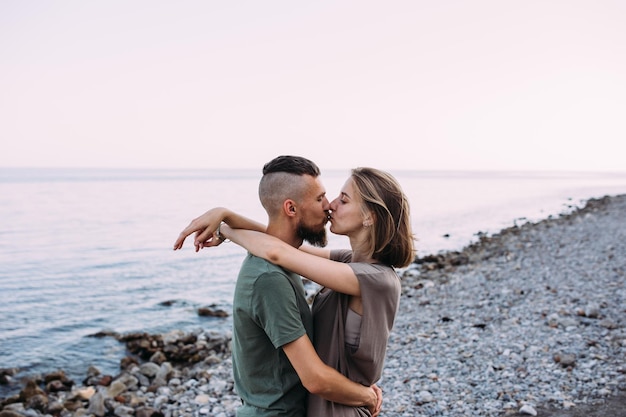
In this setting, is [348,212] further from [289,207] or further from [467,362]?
[467,362]

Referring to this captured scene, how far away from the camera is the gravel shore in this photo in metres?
7.39

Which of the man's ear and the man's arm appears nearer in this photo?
the man's arm

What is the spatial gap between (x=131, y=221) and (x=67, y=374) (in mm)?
28411

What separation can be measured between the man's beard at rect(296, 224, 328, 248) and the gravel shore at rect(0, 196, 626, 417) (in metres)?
4.44

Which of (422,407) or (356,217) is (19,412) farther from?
(356,217)

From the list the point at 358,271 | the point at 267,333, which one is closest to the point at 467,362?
the point at 358,271

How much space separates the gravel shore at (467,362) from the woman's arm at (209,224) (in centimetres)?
454

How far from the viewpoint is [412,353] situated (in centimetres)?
961

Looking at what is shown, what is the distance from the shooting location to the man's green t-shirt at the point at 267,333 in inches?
116

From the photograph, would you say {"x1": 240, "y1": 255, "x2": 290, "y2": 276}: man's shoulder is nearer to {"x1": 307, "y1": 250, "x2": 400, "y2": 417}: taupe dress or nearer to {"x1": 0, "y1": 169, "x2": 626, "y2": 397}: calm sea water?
{"x1": 307, "y1": 250, "x2": 400, "y2": 417}: taupe dress

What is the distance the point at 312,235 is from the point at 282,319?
730 mm

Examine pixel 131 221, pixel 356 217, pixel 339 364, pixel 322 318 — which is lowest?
pixel 131 221

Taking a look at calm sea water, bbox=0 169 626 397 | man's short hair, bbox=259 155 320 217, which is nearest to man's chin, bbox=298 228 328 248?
man's short hair, bbox=259 155 320 217

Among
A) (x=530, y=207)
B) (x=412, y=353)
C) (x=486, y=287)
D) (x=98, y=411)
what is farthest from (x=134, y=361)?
(x=530, y=207)
